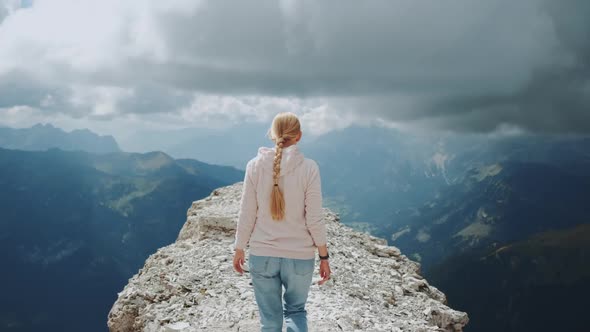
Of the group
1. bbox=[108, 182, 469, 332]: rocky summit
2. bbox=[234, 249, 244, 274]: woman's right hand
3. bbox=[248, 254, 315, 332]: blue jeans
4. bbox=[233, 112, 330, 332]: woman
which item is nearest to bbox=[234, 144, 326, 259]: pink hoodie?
bbox=[233, 112, 330, 332]: woman

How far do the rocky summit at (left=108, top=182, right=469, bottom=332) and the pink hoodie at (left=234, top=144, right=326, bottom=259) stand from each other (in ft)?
12.5

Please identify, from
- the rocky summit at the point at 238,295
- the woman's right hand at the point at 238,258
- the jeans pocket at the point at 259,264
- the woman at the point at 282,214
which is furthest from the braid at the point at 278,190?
the rocky summit at the point at 238,295

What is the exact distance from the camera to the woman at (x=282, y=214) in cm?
634

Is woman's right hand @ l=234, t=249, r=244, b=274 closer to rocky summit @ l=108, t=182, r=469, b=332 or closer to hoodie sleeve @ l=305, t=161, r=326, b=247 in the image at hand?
hoodie sleeve @ l=305, t=161, r=326, b=247

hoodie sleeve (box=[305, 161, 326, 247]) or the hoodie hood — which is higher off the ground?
the hoodie hood

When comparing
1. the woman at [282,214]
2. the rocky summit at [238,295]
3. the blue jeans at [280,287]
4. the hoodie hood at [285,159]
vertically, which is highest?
the hoodie hood at [285,159]

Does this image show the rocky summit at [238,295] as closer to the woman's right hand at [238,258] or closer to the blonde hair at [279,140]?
the woman's right hand at [238,258]

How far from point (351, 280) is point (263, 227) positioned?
8.02 meters

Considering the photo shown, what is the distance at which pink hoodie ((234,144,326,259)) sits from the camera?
20.8 ft

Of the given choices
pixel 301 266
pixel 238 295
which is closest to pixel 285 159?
pixel 301 266

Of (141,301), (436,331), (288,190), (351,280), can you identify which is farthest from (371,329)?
(141,301)

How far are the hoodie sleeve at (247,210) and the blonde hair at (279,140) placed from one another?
1.24 ft

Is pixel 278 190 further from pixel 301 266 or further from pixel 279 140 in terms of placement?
pixel 301 266

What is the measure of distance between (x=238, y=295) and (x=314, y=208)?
19.9 feet
